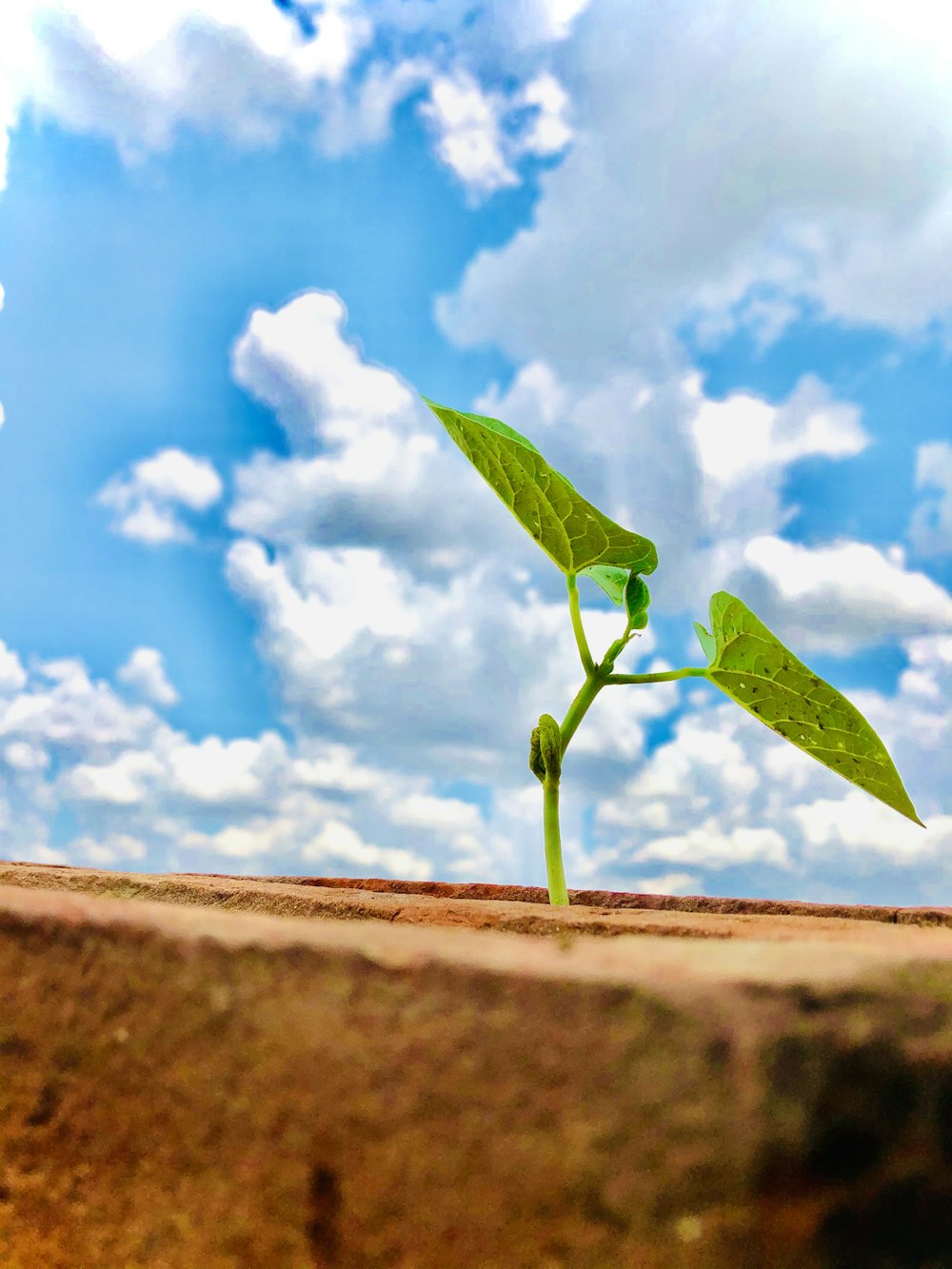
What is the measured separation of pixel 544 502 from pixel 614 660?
18 centimetres

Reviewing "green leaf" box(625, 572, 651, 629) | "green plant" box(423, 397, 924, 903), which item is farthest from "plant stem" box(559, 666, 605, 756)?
"green leaf" box(625, 572, 651, 629)

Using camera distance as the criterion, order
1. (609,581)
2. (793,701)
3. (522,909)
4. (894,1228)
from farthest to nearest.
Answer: (609,581) < (793,701) < (522,909) < (894,1228)

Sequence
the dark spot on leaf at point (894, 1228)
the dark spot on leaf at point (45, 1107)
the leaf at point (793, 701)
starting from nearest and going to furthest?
the dark spot on leaf at point (894, 1228) → the dark spot on leaf at point (45, 1107) → the leaf at point (793, 701)

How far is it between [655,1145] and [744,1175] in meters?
0.04

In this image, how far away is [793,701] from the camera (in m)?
0.93

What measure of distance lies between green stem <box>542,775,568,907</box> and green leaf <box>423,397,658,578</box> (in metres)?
0.24

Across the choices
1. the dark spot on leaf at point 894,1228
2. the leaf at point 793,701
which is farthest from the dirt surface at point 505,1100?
the leaf at point 793,701

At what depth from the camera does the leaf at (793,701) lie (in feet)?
2.91

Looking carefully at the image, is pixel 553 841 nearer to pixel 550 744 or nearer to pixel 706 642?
pixel 550 744

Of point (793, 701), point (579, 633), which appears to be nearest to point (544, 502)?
point (579, 633)

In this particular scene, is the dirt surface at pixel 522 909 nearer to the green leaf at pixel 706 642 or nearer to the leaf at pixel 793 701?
the leaf at pixel 793 701

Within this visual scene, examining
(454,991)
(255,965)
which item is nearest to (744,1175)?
(454,991)

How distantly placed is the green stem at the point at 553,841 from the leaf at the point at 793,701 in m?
0.21

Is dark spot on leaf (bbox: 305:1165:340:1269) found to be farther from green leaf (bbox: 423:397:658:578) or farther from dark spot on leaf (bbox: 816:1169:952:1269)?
green leaf (bbox: 423:397:658:578)
